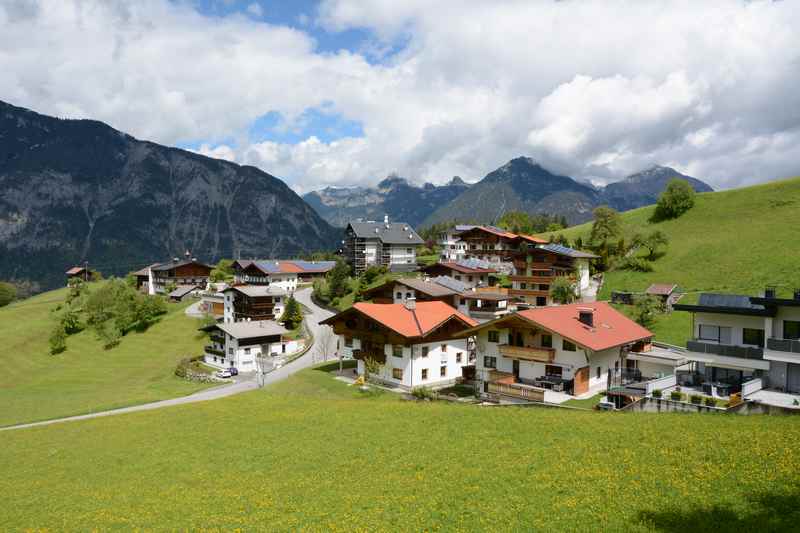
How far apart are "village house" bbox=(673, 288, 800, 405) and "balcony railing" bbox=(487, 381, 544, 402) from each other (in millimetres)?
10074

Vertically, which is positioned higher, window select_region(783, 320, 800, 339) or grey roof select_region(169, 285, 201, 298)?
window select_region(783, 320, 800, 339)

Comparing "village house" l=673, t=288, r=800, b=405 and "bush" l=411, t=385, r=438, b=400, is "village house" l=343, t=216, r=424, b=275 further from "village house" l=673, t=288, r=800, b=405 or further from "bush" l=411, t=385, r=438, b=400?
"village house" l=673, t=288, r=800, b=405

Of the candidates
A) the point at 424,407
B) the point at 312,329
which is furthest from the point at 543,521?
the point at 312,329

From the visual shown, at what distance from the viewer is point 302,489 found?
63.5ft

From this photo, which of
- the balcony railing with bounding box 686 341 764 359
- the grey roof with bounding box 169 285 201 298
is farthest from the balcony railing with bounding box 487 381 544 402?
the grey roof with bounding box 169 285 201 298

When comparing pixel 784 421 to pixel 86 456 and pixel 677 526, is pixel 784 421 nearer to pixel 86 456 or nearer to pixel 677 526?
pixel 677 526

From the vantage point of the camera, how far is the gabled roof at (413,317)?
45666mm

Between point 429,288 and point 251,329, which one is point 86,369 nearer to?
point 251,329

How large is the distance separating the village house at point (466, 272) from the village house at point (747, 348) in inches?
1927

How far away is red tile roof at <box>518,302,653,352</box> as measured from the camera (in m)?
37.2

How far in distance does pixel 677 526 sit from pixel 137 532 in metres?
16.6

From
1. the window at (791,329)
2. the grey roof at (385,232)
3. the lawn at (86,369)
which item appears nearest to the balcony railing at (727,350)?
the window at (791,329)

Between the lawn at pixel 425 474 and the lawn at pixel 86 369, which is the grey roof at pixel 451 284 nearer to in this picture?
the lawn at pixel 86 369

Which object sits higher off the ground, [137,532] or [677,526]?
[677,526]
